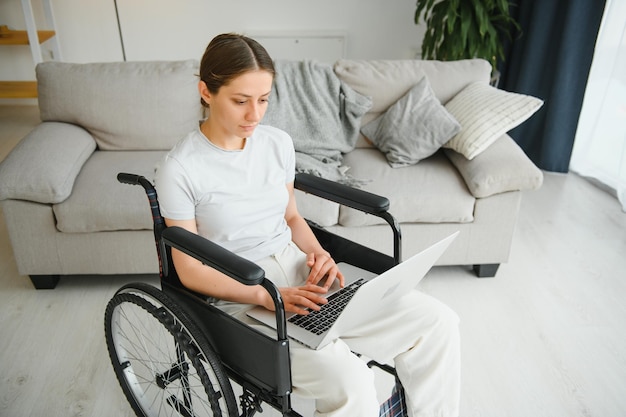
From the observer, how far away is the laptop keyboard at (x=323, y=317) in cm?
123

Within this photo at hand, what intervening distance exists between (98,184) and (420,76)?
135cm

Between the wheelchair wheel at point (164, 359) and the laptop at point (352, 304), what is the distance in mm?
147

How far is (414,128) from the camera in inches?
88.8

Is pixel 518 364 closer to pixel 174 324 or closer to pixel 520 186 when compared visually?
pixel 520 186

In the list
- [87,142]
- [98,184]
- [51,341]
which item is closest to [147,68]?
[87,142]

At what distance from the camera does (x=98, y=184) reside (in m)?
2.04

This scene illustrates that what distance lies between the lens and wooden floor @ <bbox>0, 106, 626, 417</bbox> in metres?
1.69

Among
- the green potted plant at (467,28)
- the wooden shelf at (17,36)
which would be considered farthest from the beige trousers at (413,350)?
the wooden shelf at (17,36)

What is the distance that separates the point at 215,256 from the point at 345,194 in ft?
1.42

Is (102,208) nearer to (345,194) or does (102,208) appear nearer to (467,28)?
(345,194)

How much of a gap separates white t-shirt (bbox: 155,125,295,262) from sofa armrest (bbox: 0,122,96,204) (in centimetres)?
86

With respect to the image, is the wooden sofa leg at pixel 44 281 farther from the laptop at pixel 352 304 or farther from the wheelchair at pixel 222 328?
the laptop at pixel 352 304

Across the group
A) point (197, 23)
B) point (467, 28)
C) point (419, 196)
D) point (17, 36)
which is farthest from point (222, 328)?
point (17, 36)

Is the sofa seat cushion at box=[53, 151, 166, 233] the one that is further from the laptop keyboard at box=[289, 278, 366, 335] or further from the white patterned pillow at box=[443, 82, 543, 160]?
the white patterned pillow at box=[443, 82, 543, 160]
